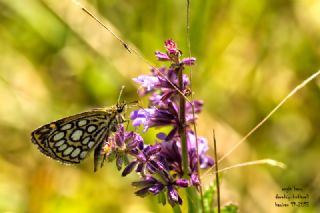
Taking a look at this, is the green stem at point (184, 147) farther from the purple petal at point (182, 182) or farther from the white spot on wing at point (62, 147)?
the white spot on wing at point (62, 147)

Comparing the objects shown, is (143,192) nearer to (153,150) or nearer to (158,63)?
(153,150)

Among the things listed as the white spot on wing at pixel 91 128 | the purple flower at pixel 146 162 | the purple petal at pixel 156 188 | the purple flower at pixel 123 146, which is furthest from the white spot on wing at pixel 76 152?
the purple petal at pixel 156 188

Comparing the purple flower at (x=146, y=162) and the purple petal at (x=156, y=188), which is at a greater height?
the purple flower at (x=146, y=162)

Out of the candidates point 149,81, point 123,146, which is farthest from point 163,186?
point 149,81

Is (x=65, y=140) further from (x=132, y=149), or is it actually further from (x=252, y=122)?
(x=252, y=122)

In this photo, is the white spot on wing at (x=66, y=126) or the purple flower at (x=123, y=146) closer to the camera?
the purple flower at (x=123, y=146)

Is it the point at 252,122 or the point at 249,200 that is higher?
the point at 252,122

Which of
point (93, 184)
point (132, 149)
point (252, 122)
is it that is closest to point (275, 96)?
point (252, 122)
